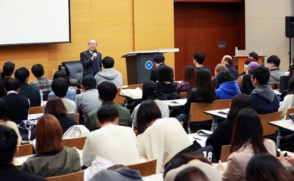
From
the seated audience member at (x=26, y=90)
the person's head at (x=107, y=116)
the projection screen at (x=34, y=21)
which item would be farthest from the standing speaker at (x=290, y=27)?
the person's head at (x=107, y=116)

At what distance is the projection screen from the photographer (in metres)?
10.1

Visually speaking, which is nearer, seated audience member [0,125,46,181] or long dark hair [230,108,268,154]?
A: seated audience member [0,125,46,181]

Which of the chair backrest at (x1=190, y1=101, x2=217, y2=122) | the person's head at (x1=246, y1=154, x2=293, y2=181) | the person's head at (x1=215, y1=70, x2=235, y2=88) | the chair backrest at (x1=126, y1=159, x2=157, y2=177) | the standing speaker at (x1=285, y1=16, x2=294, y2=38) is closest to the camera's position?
the person's head at (x1=246, y1=154, x2=293, y2=181)

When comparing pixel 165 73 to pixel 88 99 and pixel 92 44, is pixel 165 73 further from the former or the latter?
pixel 92 44

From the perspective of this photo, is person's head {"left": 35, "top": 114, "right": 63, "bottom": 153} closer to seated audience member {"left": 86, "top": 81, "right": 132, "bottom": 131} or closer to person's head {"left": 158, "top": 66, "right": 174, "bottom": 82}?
seated audience member {"left": 86, "top": 81, "right": 132, "bottom": 131}

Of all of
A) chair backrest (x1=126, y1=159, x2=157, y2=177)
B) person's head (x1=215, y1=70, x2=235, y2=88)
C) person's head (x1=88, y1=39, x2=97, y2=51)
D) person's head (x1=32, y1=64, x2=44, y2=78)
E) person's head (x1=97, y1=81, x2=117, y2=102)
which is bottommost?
chair backrest (x1=126, y1=159, x2=157, y2=177)

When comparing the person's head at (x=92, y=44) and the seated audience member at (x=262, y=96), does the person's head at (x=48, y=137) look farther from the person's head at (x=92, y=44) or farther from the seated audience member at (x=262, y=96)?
the person's head at (x=92, y=44)

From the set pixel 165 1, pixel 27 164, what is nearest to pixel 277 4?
pixel 165 1

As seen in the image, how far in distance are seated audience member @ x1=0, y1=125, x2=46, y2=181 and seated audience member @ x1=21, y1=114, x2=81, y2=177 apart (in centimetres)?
70

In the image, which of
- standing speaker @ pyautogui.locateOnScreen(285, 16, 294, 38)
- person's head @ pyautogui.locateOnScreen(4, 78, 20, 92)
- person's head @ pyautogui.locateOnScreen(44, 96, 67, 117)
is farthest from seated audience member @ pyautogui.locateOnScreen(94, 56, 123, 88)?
standing speaker @ pyautogui.locateOnScreen(285, 16, 294, 38)

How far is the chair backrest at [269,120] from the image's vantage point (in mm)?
5703

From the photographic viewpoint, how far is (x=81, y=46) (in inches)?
447

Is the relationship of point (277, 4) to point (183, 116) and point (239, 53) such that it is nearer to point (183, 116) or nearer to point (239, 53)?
point (239, 53)

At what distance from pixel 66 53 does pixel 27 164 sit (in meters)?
7.83
